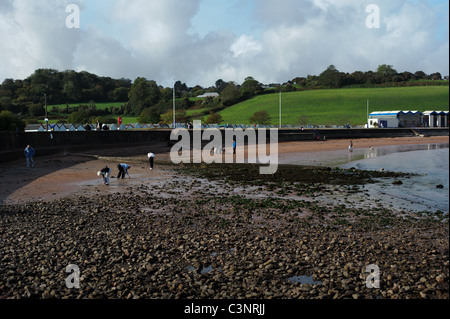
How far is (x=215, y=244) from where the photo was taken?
10.3m

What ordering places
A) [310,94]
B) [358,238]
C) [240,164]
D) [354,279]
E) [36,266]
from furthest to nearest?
[310,94], [240,164], [358,238], [36,266], [354,279]

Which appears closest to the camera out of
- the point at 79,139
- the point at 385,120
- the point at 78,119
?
the point at 79,139

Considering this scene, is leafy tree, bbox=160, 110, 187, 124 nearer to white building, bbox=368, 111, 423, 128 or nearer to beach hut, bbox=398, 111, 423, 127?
white building, bbox=368, 111, 423, 128

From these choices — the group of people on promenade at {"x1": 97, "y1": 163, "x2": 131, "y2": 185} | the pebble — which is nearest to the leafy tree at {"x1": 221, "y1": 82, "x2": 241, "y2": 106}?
the group of people on promenade at {"x1": 97, "y1": 163, "x2": 131, "y2": 185}

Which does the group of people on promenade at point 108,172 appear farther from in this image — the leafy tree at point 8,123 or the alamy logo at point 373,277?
the leafy tree at point 8,123

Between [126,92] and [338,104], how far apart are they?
67.0m

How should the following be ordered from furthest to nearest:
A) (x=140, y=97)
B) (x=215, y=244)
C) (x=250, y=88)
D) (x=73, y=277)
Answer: (x=250, y=88), (x=140, y=97), (x=215, y=244), (x=73, y=277)

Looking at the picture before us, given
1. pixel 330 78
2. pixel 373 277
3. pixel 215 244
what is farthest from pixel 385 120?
pixel 373 277

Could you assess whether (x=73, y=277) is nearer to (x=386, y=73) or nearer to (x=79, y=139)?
(x=79, y=139)

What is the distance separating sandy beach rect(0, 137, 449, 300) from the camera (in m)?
7.68

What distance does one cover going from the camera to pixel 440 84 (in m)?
142

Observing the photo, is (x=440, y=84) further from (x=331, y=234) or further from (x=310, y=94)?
(x=331, y=234)
